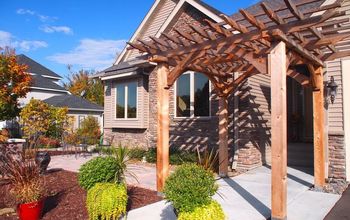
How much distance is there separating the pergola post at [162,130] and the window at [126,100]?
760 cm

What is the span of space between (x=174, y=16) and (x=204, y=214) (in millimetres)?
10457

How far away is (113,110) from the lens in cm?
1592

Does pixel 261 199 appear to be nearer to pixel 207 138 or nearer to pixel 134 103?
pixel 207 138

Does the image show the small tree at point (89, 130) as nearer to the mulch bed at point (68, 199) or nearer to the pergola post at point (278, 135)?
the mulch bed at point (68, 199)

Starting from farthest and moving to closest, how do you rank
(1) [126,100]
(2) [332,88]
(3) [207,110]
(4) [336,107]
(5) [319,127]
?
1. (1) [126,100]
2. (3) [207,110]
3. (4) [336,107]
4. (2) [332,88]
5. (5) [319,127]

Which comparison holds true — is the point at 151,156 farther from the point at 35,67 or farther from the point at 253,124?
the point at 35,67

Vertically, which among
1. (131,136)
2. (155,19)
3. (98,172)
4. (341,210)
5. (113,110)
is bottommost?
(341,210)

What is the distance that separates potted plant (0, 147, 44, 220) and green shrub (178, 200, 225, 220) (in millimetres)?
2656

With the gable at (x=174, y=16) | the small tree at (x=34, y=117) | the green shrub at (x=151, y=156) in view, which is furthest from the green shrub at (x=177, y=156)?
the small tree at (x=34, y=117)

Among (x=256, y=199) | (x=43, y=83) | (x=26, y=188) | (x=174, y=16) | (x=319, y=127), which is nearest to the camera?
(x=26, y=188)

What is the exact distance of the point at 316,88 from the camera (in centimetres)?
762

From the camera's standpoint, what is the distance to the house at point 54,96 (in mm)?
27469

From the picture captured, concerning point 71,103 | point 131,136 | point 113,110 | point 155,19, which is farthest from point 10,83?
point 71,103

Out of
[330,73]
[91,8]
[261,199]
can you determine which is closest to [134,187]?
[261,199]
